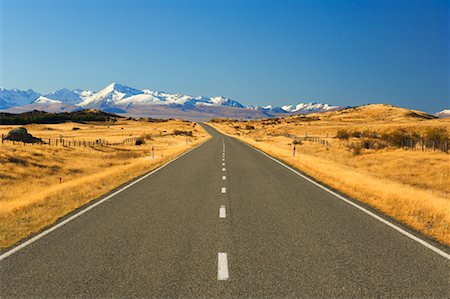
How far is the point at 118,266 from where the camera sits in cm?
638

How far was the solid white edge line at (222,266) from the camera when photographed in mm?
5980

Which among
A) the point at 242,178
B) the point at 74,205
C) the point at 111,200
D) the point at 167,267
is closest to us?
the point at 167,267

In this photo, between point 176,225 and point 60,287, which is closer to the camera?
point 60,287

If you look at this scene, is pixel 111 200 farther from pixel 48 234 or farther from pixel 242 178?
pixel 242 178

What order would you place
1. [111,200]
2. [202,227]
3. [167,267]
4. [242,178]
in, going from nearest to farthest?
[167,267] → [202,227] → [111,200] → [242,178]

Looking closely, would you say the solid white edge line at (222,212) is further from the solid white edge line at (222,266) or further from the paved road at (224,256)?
the solid white edge line at (222,266)

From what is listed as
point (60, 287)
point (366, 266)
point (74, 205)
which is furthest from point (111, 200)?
point (366, 266)

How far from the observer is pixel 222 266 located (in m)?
6.42

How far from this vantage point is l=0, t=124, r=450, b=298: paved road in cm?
557

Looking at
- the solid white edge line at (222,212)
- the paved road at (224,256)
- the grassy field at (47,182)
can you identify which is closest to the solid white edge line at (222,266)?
the paved road at (224,256)

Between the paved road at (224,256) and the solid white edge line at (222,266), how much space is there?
0.6 inches

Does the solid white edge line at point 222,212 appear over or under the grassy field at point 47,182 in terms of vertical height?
over

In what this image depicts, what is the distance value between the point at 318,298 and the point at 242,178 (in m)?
13.5

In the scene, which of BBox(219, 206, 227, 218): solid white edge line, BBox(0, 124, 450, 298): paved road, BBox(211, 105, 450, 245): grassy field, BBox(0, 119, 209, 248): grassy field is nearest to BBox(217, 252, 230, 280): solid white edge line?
BBox(0, 124, 450, 298): paved road
